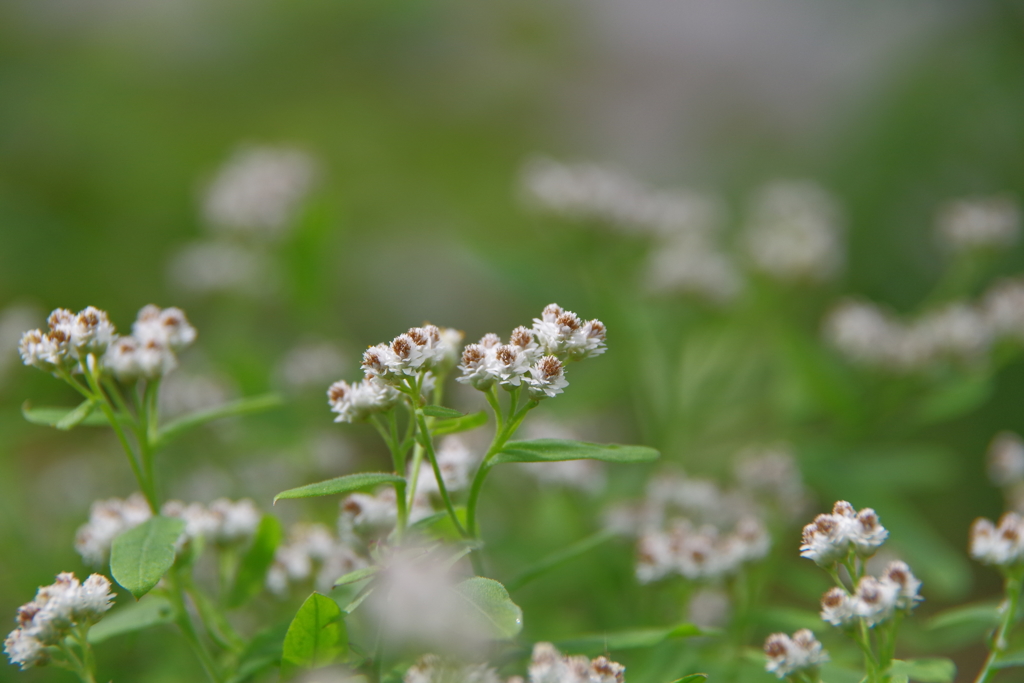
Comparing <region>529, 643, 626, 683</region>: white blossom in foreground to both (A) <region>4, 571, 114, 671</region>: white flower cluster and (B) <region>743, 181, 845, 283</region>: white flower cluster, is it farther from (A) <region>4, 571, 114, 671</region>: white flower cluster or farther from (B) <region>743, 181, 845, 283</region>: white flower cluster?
(B) <region>743, 181, 845, 283</region>: white flower cluster

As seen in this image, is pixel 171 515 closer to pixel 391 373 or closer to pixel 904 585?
pixel 391 373

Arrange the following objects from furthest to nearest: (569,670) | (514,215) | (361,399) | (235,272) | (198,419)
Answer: (514,215)
(235,272)
(198,419)
(361,399)
(569,670)

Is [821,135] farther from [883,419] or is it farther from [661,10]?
[883,419]

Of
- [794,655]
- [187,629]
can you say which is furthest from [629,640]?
[187,629]

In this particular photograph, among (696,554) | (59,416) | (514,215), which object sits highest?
(514,215)

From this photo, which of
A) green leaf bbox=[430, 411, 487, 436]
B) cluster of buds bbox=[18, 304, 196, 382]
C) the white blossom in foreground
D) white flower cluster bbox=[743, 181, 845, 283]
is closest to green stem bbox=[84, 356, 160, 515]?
cluster of buds bbox=[18, 304, 196, 382]

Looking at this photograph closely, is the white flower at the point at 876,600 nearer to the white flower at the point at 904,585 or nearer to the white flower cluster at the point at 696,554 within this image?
the white flower at the point at 904,585

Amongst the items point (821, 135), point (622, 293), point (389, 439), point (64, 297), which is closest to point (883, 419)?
point (622, 293)
